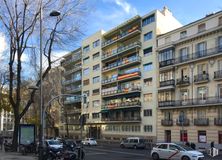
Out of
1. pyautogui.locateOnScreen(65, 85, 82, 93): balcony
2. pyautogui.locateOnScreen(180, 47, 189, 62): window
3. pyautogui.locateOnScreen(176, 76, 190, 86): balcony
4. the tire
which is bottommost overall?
the tire

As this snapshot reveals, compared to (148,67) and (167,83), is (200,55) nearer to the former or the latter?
(167,83)

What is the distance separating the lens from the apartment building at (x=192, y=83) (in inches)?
1991

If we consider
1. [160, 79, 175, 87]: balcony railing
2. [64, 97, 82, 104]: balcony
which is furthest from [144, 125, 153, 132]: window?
[64, 97, 82, 104]: balcony

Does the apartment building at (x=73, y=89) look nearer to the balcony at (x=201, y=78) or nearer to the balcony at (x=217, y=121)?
the balcony at (x=201, y=78)

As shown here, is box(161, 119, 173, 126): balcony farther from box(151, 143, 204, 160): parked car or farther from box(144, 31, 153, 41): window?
box(151, 143, 204, 160): parked car

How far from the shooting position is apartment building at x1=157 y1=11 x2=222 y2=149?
166ft

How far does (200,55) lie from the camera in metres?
53.3

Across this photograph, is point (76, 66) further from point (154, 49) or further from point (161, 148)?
point (161, 148)

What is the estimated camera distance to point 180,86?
2237 inches

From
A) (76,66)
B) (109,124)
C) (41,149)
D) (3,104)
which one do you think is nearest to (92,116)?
(109,124)

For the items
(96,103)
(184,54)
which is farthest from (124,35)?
(184,54)

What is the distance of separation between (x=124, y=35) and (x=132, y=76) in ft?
30.0

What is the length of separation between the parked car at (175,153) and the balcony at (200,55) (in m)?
24.4

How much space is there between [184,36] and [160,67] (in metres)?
6.98
